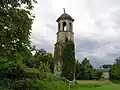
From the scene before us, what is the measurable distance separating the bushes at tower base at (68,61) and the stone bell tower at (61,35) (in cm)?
82

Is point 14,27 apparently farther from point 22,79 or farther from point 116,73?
point 116,73

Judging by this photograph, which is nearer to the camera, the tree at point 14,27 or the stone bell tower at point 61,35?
the tree at point 14,27

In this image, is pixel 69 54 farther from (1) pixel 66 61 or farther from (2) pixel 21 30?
(2) pixel 21 30

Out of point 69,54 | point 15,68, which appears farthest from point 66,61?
point 15,68

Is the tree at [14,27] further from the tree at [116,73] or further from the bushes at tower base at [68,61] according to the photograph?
the tree at [116,73]

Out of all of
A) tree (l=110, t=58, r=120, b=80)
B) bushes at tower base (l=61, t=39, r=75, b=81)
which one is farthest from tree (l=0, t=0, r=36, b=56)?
tree (l=110, t=58, r=120, b=80)

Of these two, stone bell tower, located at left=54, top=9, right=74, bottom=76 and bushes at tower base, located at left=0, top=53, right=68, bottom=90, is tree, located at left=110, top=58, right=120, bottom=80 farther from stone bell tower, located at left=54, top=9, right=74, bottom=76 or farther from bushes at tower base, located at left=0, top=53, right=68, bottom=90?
bushes at tower base, located at left=0, top=53, right=68, bottom=90

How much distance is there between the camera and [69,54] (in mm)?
38219

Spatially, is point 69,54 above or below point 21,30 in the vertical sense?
above

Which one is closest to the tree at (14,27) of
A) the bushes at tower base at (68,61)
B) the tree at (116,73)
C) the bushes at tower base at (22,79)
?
the bushes at tower base at (22,79)

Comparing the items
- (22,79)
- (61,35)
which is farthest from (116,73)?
(22,79)

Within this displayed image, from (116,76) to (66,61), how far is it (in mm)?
30184

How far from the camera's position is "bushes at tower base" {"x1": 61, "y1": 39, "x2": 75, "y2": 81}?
3747cm

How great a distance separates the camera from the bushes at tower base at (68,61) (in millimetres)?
37469
